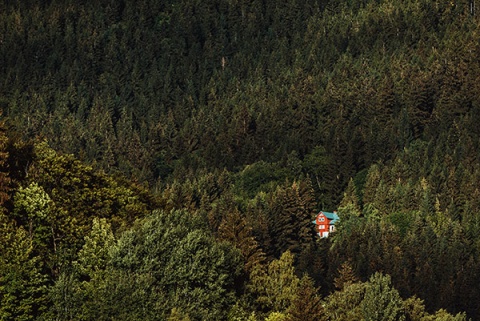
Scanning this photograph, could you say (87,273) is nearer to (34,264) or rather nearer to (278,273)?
(34,264)

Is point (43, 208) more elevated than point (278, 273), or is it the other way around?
point (43, 208)

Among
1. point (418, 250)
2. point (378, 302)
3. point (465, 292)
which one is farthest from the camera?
point (418, 250)

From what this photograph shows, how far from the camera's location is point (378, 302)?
111 metres

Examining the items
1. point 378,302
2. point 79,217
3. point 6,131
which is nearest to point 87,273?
point 79,217

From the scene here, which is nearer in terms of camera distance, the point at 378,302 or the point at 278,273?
the point at 378,302

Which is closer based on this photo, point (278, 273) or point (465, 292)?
point (278, 273)

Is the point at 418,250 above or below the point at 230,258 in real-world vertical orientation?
below

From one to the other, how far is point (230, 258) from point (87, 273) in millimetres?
17525

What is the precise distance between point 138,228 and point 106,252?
6200mm

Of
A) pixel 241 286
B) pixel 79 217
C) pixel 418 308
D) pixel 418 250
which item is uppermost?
pixel 79 217

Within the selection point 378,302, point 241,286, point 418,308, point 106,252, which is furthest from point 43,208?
point 418,308

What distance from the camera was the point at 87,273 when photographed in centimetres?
9944

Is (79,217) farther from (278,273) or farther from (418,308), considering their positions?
(418,308)

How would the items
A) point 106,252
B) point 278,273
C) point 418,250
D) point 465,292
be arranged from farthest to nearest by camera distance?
point 418,250 → point 465,292 → point 278,273 → point 106,252
